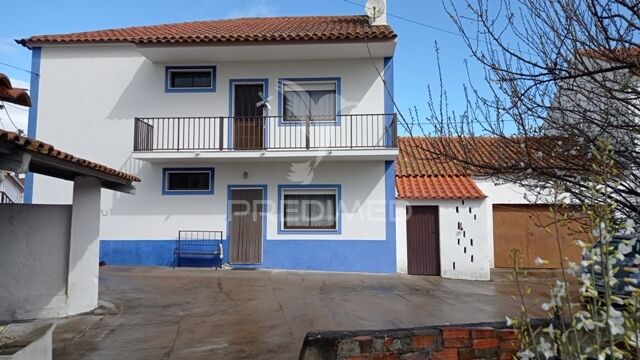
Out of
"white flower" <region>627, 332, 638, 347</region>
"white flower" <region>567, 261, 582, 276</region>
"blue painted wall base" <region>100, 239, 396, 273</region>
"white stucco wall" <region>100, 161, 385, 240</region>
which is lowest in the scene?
"blue painted wall base" <region>100, 239, 396, 273</region>

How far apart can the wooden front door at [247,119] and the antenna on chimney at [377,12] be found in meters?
4.19

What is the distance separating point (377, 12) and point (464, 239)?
24.4ft

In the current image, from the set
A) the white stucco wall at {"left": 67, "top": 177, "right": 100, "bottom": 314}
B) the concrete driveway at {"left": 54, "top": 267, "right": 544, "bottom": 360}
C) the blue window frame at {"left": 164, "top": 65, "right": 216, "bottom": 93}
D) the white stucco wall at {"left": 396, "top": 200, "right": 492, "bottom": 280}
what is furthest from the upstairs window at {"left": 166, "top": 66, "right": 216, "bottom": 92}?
the white stucco wall at {"left": 396, "top": 200, "right": 492, "bottom": 280}

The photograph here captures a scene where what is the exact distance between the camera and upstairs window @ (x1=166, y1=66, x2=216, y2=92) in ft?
45.1

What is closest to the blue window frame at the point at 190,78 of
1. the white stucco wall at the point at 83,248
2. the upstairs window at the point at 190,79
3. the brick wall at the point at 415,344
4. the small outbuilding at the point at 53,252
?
the upstairs window at the point at 190,79

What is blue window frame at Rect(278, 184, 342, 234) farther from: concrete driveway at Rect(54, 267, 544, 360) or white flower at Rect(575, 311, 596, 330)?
white flower at Rect(575, 311, 596, 330)

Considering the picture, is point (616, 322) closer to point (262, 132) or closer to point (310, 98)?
point (262, 132)

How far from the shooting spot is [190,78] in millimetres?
13938

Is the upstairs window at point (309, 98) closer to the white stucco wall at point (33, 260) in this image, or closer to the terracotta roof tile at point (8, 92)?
the white stucco wall at point (33, 260)

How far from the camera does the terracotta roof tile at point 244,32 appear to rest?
12.4 metres

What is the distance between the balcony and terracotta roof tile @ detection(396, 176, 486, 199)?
164cm

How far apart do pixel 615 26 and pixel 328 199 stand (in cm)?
1081

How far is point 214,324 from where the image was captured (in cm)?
681

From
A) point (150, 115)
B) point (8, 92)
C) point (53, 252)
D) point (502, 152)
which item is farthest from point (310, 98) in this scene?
point (502, 152)
